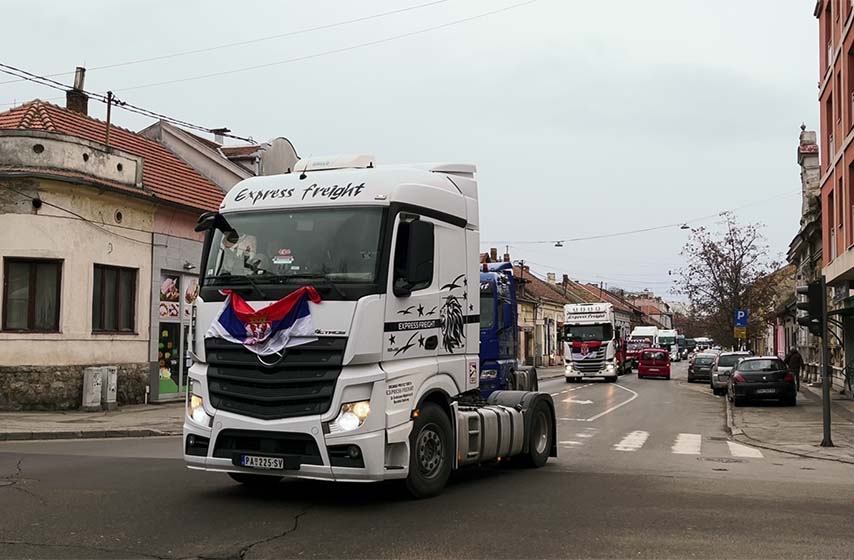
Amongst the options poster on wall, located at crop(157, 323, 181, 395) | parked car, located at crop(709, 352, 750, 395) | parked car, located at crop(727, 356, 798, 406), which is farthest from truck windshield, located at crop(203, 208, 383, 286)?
parked car, located at crop(709, 352, 750, 395)

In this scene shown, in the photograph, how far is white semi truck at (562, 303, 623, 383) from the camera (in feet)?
139

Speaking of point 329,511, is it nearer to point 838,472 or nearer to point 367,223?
point 367,223

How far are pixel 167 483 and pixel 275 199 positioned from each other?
3.53 metres

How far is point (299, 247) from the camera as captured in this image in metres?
8.62

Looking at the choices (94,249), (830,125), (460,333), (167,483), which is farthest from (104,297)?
(830,125)

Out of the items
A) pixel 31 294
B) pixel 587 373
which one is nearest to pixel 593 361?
pixel 587 373

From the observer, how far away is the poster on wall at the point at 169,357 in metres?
23.7

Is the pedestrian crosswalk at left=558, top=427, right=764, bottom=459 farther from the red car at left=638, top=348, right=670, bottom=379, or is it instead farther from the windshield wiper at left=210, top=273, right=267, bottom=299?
the red car at left=638, top=348, right=670, bottom=379

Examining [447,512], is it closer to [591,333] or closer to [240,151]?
[240,151]

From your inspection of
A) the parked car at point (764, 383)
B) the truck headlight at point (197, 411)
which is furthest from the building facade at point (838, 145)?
the truck headlight at point (197, 411)

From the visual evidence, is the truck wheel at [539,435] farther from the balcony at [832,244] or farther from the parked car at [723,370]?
the parked car at [723,370]

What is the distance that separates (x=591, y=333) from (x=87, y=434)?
30.2 meters

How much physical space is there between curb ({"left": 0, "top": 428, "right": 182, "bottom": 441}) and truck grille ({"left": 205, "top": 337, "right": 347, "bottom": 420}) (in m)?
9.07

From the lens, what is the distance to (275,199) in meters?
9.09
